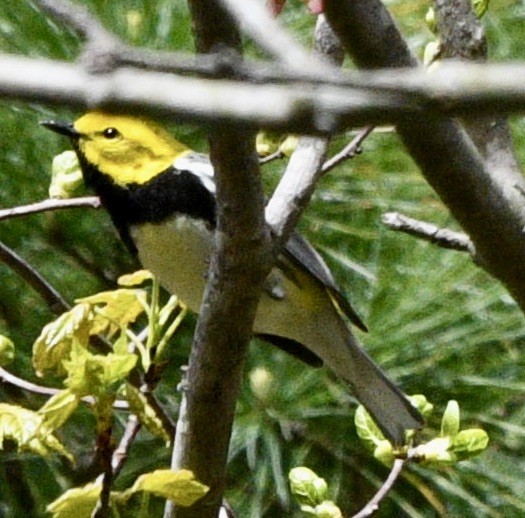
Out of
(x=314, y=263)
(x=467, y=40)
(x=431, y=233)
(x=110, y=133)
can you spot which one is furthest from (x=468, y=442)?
(x=110, y=133)

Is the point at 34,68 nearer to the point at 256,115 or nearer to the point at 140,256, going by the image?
the point at 256,115

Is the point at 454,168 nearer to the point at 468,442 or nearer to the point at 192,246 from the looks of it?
the point at 468,442

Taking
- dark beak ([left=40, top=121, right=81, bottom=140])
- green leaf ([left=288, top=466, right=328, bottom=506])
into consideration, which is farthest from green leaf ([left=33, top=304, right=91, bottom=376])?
dark beak ([left=40, top=121, right=81, bottom=140])

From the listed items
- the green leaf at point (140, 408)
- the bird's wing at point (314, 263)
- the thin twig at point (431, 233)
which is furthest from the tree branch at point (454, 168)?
the bird's wing at point (314, 263)

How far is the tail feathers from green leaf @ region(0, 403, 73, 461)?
13.5 inches

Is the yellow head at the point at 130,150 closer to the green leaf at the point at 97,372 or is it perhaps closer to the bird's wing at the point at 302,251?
the bird's wing at the point at 302,251

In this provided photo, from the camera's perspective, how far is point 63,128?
1.06 meters

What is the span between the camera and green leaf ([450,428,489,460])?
28.9 inches

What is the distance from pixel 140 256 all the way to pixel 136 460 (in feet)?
0.64

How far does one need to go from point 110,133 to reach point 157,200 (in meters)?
0.09

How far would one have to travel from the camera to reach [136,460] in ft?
3.77

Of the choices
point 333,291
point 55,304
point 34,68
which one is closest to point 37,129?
point 333,291

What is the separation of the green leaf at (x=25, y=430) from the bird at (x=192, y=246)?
13.2 inches

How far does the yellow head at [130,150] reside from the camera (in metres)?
1.17
